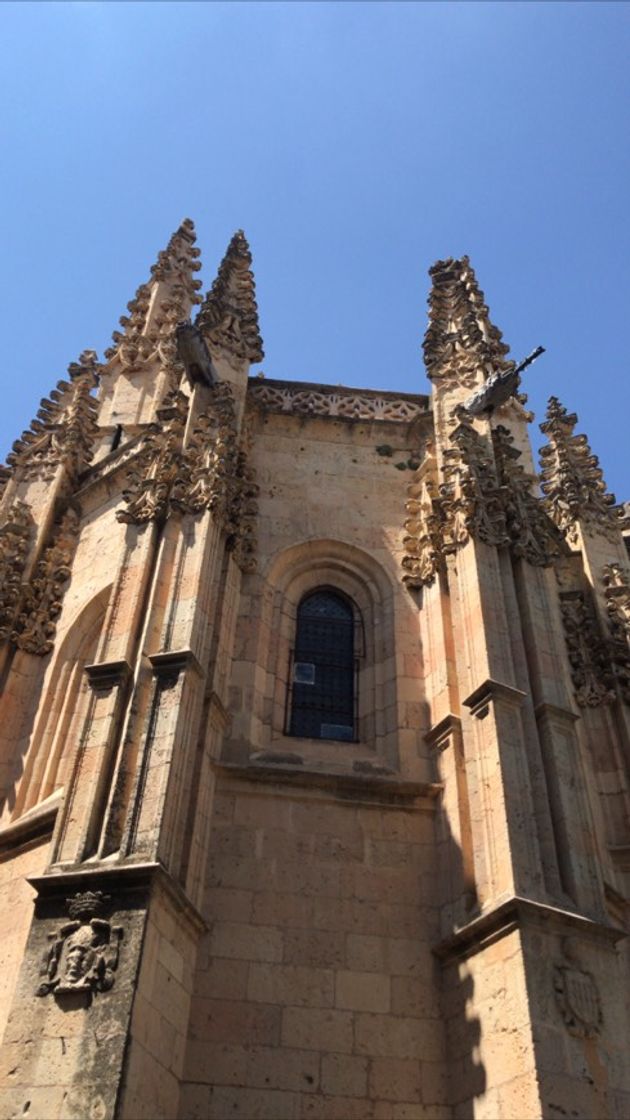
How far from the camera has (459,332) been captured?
50.1 ft

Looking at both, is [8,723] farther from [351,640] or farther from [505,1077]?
[505,1077]

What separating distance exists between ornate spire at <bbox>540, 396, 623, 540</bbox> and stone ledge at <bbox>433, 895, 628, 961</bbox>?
8.15 m

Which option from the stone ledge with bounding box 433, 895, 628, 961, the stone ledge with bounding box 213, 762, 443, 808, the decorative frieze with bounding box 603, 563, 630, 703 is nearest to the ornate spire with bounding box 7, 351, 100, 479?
the stone ledge with bounding box 213, 762, 443, 808

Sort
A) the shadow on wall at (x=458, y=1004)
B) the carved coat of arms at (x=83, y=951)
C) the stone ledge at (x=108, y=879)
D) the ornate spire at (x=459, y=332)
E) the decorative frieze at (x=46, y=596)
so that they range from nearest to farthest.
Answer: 1. the carved coat of arms at (x=83, y=951)
2. the stone ledge at (x=108, y=879)
3. the shadow on wall at (x=458, y=1004)
4. the decorative frieze at (x=46, y=596)
5. the ornate spire at (x=459, y=332)

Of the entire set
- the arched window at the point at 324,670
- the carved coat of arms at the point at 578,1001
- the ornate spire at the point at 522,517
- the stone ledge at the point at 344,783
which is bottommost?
the carved coat of arms at the point at 578,1001

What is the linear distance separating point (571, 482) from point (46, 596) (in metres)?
8.44

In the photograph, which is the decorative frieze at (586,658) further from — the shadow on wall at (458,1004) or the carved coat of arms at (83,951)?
the carved coat of arms at (83,951)

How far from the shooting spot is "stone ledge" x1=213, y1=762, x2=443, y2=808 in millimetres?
10039

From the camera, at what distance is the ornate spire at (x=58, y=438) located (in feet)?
51.6

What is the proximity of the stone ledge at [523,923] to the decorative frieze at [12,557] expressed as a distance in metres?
7.07

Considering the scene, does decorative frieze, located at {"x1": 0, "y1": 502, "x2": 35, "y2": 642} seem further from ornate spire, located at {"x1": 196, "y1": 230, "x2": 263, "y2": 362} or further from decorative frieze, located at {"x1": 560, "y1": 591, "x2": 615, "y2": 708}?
decorative frieze, located at {"x1": 560, "y1": 591, "x2": 615, "y2": 708}

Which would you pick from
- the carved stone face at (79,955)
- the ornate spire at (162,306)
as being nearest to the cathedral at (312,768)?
the carved stone face at (79,955)

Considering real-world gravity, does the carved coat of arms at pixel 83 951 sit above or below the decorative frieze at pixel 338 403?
below

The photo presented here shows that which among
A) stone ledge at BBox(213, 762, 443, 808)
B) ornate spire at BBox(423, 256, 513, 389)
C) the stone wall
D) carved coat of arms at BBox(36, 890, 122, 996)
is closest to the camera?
carved coat of arms at BBox(36, 890, 122, 996)
